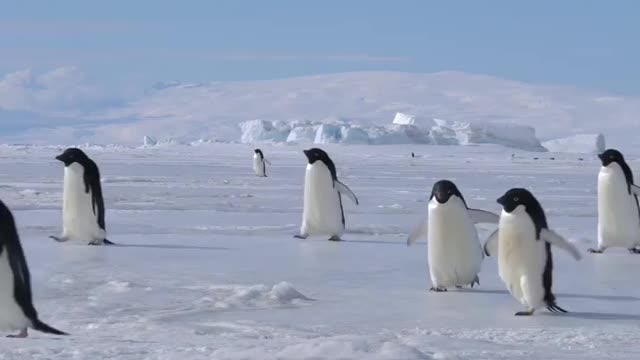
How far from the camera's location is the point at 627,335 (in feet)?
14.3

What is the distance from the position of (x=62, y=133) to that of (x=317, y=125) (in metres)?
136

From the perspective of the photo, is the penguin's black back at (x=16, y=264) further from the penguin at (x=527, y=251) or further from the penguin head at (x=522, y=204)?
the penguin head at (x=522, y=204)

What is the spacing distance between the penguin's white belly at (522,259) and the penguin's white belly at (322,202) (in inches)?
139

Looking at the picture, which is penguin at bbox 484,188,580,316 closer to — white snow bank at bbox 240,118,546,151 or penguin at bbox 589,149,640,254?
penguin at bbox 589,149,640,254

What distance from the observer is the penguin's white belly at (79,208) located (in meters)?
8.03

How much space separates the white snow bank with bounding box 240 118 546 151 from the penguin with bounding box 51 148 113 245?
147 ft

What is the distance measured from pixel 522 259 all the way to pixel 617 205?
2.94m

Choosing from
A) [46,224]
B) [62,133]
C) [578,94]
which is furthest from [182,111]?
[46,224]

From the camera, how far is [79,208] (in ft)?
26.4

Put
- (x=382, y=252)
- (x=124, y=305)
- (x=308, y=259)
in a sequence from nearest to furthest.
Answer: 1. (x=124, y=305)
2. (x=308, y=259)
3. (x=382, y=252)

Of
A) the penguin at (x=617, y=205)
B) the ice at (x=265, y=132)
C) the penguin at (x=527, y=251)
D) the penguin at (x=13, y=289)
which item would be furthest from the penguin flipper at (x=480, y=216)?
the ice at (x=265, y=132)

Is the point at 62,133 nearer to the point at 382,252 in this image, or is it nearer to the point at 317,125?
the point at 317,125

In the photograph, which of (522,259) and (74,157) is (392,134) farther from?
(522,259)

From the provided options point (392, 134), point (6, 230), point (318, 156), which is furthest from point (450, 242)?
point (392, 134)
